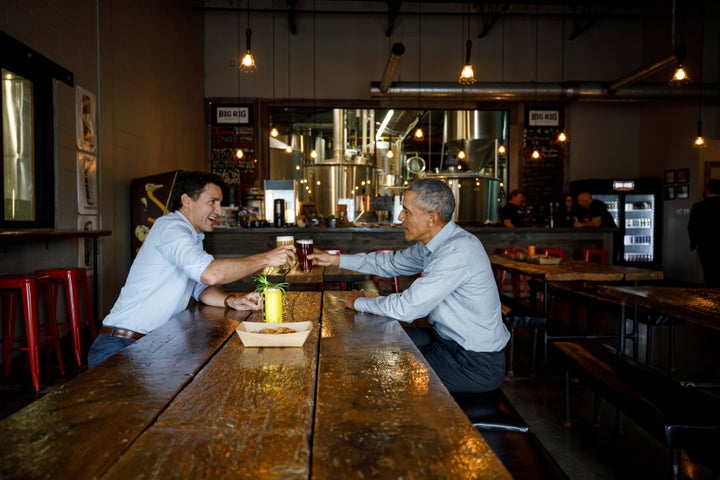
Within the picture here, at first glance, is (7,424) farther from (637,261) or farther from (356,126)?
(356,126)

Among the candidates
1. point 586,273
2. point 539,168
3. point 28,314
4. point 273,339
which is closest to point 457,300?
point 273,339

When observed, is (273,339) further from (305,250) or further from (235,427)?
(305,250)

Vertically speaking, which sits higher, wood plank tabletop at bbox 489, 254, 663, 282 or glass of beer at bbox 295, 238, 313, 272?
glass of beer at bbox 295, 238, 313, 272

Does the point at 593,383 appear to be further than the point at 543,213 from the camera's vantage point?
No

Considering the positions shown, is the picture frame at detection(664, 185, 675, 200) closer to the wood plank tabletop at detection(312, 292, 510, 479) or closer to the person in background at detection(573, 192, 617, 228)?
the person in background at detection(573, 192, 617, 228)

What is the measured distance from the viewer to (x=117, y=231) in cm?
571

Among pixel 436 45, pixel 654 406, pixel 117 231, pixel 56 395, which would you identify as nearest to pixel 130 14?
pixel 117 231

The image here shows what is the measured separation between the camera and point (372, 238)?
23.1 feet

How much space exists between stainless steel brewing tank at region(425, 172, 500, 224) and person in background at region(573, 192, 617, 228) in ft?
8.41

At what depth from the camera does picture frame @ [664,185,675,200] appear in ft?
29.5

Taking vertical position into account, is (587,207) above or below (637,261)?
above

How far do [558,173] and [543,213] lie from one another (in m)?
0.81

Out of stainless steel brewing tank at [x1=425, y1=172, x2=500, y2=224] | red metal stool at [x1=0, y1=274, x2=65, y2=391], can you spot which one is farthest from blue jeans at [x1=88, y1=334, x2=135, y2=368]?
stainless steel brewing tank at [x1=425, y1=172, x2=500, y2=224]

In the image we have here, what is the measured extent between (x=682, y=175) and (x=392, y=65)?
17.7 feet
